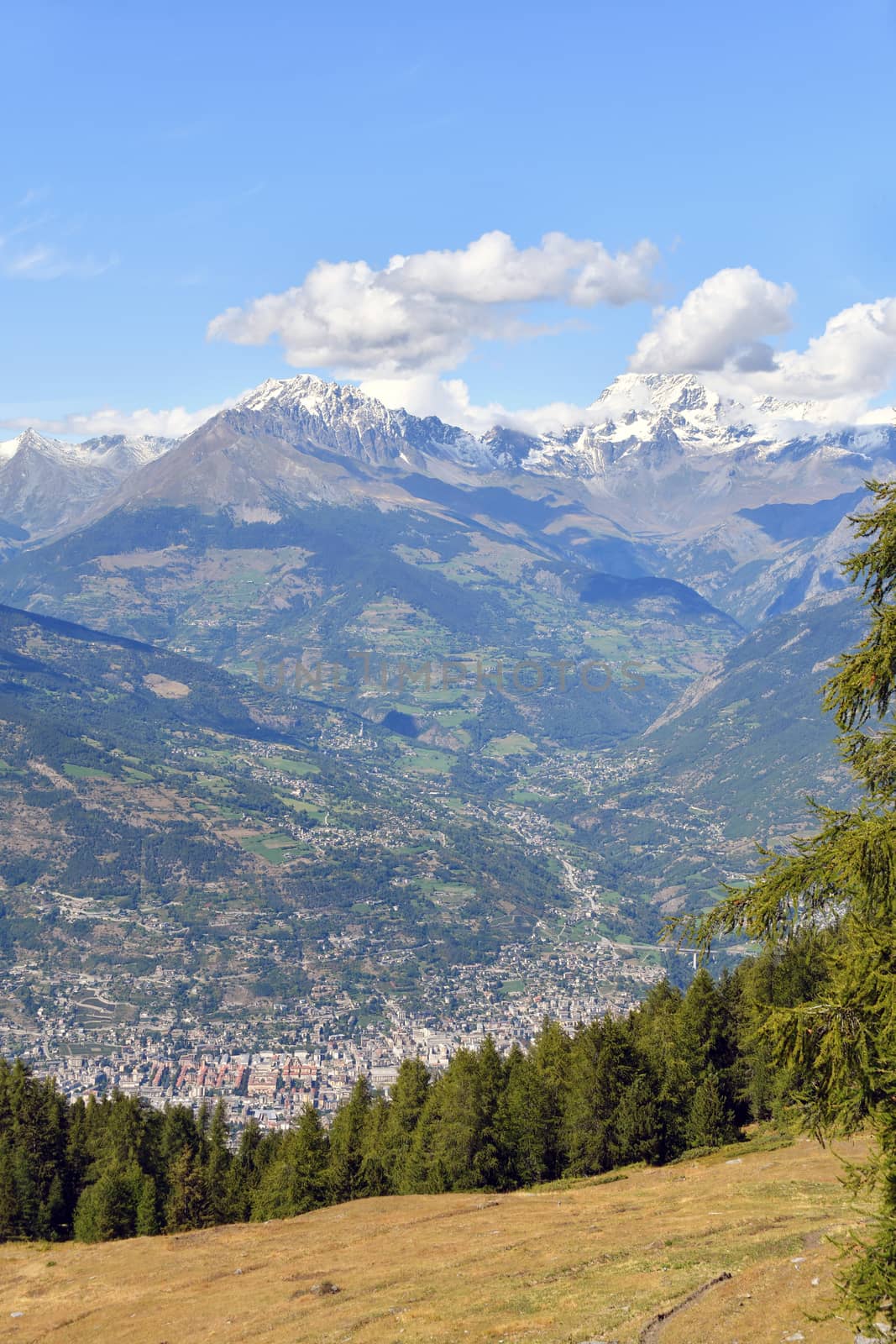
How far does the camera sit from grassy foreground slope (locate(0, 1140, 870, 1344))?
115ft

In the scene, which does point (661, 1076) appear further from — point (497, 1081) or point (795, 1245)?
point (795, 1245)

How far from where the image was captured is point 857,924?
19.8 metres

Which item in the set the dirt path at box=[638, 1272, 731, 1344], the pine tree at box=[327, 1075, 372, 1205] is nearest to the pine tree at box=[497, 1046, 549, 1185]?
the pine tree at box=[327, 1075, 372, 1205]

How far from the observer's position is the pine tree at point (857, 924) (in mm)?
19266

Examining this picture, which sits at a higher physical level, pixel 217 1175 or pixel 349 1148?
pixel 349 1148

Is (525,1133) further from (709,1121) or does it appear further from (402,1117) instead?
(709,1121)

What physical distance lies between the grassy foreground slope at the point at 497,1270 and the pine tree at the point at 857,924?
11.1m

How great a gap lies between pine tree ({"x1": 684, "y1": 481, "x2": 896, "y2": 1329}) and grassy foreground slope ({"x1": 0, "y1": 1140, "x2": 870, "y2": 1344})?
11.1 meters

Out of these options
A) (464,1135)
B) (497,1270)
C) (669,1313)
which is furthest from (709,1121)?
(669,1313)

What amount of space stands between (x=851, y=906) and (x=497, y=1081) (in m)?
61.3

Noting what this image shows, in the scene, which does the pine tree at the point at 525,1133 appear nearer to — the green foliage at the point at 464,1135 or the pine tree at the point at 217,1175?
the green foliage at the point at 464,1135

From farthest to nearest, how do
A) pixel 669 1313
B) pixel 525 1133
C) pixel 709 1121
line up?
pixel 525 1133
pixel 709 1121
pixel 669 1313

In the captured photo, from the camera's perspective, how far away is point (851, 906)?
21.7 m

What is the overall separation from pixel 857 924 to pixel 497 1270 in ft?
110
